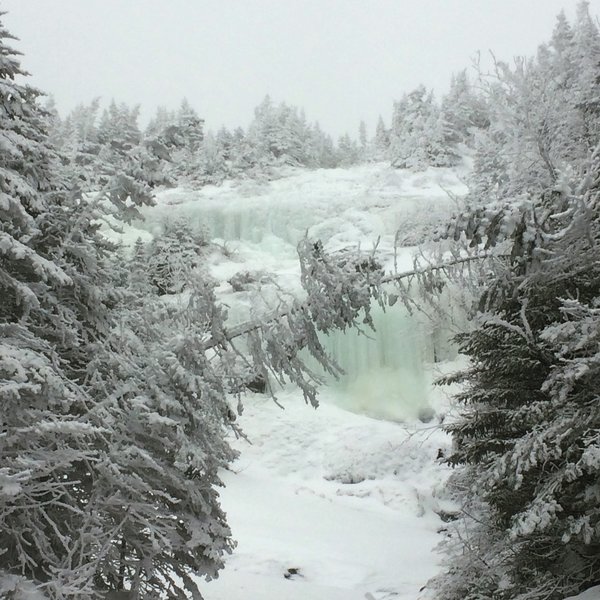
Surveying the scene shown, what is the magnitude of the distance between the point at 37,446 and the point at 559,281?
3980 millimetres

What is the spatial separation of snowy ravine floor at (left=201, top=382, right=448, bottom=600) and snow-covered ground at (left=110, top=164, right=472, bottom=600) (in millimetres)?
35

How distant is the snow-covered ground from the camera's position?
32.4ft

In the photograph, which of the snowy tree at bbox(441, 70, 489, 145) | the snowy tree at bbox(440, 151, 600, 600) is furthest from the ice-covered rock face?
the snowy tree at bbox(440, 151, 600, 600)

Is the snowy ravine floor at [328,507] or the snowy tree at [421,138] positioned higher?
the snowy tree at [421,138]

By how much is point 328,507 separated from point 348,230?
1249 centimetres

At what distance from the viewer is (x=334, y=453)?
16016 millimetres

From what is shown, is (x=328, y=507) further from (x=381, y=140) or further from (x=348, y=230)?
(x=381, y=140)

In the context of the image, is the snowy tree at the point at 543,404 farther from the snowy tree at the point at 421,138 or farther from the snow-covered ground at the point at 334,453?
the snowy tree at the point at 421,138

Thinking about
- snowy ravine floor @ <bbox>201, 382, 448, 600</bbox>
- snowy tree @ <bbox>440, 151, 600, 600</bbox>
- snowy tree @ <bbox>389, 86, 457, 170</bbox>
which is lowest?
snowy ravine floor @ <bbox>201, 382, 448, 600</bbox>

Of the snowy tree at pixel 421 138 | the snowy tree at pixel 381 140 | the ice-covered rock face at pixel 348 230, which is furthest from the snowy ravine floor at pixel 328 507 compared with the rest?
the snowy tree at pixel 381 140

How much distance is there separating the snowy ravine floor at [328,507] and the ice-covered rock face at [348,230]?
1.39m

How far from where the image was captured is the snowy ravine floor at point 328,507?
9508 mm

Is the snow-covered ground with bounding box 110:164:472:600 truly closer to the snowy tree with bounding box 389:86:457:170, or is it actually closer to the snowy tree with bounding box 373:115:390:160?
the snowy tree with bounding box 389:86:457:170

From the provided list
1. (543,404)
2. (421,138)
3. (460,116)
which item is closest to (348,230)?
(421,138)
